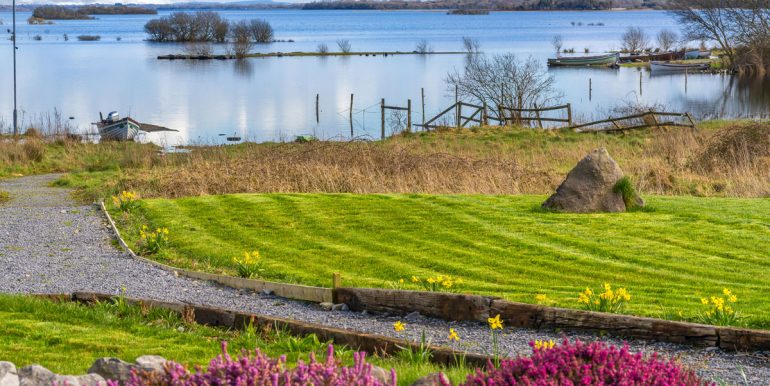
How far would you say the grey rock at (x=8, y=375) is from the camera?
5.47 m

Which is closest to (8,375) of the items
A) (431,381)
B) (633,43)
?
(431,381)

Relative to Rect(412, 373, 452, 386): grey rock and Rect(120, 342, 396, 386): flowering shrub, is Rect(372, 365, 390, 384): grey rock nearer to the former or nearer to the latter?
Rect(412, 373, 452, 386): grey rock

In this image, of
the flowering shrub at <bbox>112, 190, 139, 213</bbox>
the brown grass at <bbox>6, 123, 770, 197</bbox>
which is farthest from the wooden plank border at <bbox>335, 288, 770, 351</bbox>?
the brown grass at <bbox>6, 123, 770, 197</bbox>

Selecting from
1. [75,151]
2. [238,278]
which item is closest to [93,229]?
[238,278]

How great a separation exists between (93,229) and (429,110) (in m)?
41.8

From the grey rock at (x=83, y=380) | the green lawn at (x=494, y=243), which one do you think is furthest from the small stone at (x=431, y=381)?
the green lawn at (x=494, y=243)

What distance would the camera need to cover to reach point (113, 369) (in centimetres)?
578

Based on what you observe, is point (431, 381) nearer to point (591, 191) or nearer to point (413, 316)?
point (413, 316)

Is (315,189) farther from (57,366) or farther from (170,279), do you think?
(57,366)

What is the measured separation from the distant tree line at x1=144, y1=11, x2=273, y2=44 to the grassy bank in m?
130

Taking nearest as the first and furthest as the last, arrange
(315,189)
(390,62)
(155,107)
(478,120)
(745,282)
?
(745,282)
(315,189)
(478,120)
(155,107)
(390,62)

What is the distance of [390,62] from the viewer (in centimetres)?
10075

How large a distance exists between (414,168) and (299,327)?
46.5 feet

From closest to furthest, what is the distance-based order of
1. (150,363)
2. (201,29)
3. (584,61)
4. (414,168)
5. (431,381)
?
(431,381) < (150,363) < (414,168) < (584,61) < (201,29)
